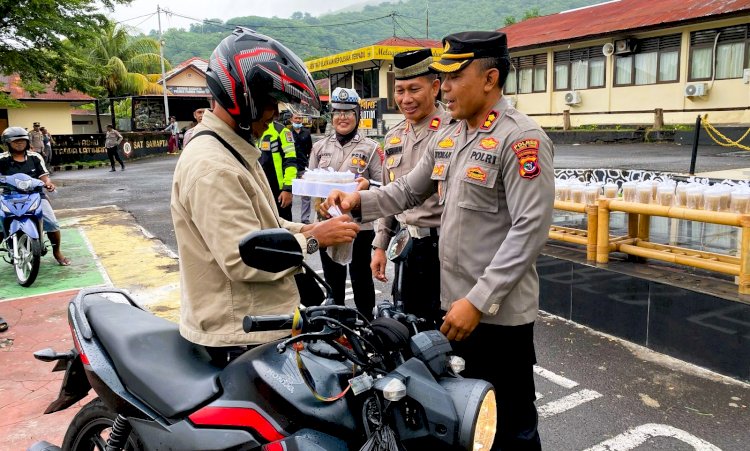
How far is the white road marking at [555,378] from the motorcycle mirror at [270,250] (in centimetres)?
294

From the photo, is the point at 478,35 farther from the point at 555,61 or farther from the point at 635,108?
the point at 555,61

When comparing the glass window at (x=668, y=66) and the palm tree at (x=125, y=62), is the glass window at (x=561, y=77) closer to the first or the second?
the glass window at (x=668, y=66)

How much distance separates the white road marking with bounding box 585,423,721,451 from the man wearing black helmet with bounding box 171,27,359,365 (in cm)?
212

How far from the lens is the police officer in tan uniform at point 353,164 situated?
15.7ft

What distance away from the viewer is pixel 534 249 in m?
2.35

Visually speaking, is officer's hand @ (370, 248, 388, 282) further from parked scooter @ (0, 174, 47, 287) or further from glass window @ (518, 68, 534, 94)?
glass window @ (518, 68, 534, 94)

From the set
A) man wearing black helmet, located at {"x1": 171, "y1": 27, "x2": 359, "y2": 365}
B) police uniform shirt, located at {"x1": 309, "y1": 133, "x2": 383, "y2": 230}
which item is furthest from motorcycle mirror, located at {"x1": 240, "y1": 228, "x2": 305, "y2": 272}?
police uniform shirt, located at {"x1": 309, "y1": 133, "x2": 383, "y2": 230}

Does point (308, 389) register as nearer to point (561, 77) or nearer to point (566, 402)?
point (566, 402)

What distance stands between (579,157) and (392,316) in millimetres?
15188

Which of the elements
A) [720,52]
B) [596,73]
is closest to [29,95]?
[596,73]

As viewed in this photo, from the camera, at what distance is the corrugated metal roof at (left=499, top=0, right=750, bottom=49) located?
63.8ft

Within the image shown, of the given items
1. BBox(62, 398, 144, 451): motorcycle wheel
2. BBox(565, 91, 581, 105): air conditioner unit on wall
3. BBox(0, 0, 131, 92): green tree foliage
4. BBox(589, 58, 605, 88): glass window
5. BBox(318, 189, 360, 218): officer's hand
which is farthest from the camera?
BBox(565, 91, 581, 105): air conditioner unit on wall

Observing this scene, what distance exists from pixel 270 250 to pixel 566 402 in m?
2.81

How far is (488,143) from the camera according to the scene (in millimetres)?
2521
